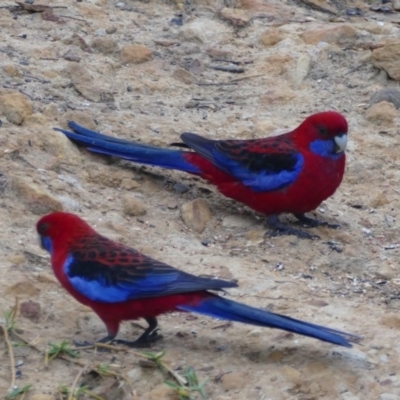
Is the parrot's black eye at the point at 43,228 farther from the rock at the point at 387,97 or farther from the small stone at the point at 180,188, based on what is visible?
the rock at the point at 387,97

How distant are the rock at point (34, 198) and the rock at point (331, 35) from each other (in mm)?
2760

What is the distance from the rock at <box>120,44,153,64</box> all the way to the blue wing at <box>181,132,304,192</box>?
1162 mm

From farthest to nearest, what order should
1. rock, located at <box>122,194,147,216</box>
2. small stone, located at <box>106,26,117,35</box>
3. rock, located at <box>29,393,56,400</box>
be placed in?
small stone, located at <box>106,26,117,35</box> < rock, located at <box>122,194,147,216</box> < rock, located at <box>29,393,56,400</box>

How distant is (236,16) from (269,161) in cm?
207

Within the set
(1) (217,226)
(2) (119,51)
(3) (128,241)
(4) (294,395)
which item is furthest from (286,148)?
(4) (294,395)

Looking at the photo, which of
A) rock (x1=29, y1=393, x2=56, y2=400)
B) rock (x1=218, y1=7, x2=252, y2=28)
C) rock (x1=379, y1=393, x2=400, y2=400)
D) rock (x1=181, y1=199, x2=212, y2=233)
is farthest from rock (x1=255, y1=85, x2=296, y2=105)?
rock (x1=29, y1=393, x2=56, y2=400)

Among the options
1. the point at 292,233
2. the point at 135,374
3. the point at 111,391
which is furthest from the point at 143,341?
the point at 292,233

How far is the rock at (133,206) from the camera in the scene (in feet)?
18.2

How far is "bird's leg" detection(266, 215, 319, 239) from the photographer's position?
568 centimetres

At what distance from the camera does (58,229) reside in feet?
14.8

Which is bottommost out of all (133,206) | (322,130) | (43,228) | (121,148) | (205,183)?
(205,183)

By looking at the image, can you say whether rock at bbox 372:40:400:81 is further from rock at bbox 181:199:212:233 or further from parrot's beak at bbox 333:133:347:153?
rock at bbox 181:199:212:233

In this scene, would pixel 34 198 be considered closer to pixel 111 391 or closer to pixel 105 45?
pixel 111 391

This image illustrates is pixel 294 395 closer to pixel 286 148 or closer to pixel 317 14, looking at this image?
pixel 286 148
